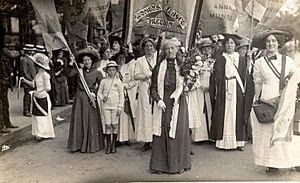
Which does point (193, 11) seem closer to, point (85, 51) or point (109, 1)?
point (109, 1)

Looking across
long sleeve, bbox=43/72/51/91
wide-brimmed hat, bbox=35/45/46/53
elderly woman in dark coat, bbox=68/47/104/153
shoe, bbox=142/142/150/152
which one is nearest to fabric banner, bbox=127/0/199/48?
elderly woman in dark coat, bbox=68/47/104/153

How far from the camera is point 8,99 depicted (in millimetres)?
4438

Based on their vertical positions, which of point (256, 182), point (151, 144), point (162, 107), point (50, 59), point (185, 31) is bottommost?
point (256, 182)

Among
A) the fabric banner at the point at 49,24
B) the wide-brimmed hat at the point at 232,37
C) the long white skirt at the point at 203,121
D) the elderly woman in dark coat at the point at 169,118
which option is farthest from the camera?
the long white skirt at the point at 203,121

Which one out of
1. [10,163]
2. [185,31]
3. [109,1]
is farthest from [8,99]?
[185,31]

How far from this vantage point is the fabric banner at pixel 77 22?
176 inches

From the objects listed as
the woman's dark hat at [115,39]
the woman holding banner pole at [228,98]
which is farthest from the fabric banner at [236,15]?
the woman's dark hat at [115,39]

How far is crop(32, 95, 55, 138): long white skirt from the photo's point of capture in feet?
14.9

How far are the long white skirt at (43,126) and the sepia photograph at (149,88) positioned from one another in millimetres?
11

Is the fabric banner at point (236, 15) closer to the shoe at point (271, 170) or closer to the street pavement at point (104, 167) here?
the street pavement at point (104, 167)

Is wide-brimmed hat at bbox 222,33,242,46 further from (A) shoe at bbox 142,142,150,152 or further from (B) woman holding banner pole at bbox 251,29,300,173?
(A) shoe at bbox 142,142,150,152

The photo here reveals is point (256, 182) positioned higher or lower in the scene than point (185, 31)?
lower

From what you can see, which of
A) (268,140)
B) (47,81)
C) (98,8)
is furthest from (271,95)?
(47,81)

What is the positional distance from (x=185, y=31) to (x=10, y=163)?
7.29 ft
